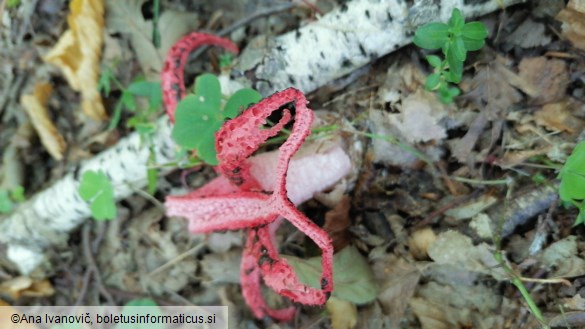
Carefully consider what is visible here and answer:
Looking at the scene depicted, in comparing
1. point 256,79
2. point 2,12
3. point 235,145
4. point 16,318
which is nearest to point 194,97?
point 256,79

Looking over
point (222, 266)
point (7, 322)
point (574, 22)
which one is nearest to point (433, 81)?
point (574, 22)

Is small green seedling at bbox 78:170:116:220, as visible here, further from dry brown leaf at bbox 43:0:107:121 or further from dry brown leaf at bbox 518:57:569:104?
dry brown leaf at bbox 518:57:569:104

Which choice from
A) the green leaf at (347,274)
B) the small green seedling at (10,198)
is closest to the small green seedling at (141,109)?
the small green seedling at (10,198)

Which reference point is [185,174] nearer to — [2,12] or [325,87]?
[325,87]

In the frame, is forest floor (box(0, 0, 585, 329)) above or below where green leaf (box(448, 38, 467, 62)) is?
below

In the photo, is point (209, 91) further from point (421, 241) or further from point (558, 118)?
point (558, 118)

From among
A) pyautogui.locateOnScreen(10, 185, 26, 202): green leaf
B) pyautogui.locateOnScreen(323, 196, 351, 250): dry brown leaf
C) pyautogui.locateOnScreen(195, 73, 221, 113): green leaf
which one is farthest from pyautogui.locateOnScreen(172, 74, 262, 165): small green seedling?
pyautogui.locateOnScreen(10, 185, 26, 202): green leaf

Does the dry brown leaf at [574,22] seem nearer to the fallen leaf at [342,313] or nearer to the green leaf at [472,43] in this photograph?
the green leaf at [472,43]
